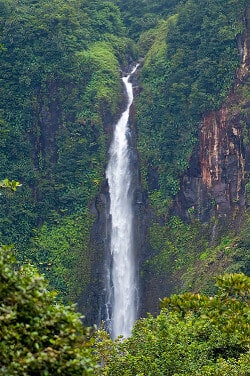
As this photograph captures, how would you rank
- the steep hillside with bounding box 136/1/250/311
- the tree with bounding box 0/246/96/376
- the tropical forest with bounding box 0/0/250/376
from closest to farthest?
the tree with bounding box 0/246/96/376
the steep hillside with bounding box 136/1/250/311
the tropical forest with bounding box 0/0/250/376

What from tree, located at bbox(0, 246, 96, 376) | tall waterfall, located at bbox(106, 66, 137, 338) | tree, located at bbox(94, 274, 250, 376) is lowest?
tree, located at bbox(0, 246, 96, 376)

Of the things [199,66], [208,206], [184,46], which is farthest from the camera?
[184,46]

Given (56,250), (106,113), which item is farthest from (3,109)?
(56,250)

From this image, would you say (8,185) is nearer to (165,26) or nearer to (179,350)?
(179,350)

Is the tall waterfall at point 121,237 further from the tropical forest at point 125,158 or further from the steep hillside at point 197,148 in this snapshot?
the steep hillside at point 197,148

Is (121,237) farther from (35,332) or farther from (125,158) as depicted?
(35,332)

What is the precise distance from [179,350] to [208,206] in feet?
52.5

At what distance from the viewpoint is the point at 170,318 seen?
50.4 ft

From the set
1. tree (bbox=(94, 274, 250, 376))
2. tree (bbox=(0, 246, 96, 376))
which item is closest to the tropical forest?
tree (bbox=(94, 274, 250, 376))

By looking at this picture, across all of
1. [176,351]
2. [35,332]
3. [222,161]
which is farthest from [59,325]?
[222,161]

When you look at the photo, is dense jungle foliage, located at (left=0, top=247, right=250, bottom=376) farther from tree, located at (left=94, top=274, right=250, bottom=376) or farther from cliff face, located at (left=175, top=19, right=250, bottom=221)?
cliff face, located at (left=175, top=19, right=250, bottom=221)

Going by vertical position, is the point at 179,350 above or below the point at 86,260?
below

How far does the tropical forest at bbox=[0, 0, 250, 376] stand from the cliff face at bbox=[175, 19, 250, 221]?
0.20 feet

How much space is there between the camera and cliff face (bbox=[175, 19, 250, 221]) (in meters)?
29.2
